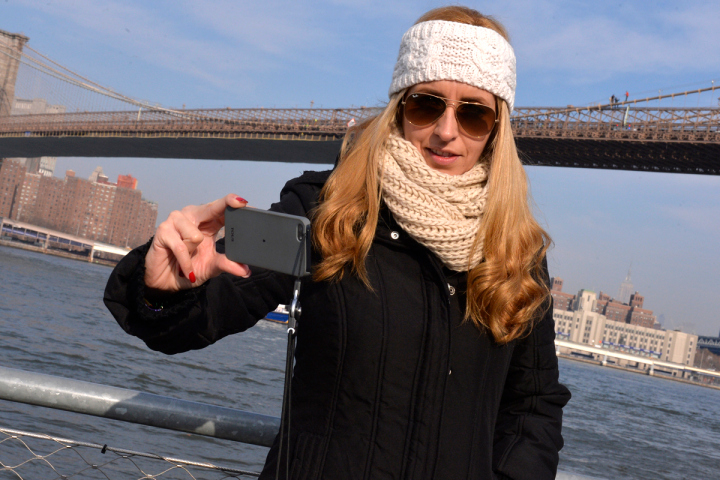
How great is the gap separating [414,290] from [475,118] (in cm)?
30

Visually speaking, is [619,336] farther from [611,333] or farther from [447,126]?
[447,126]

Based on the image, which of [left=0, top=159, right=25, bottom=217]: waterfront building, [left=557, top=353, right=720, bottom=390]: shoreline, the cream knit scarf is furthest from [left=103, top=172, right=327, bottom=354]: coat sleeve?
[left=0, top=159, right=25, bottom=217]: waterfront building

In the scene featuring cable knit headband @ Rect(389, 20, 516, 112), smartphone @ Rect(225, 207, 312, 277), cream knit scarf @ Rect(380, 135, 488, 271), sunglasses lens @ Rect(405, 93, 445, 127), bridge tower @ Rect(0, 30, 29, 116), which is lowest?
smartphone @ Rect(225, 207, 312, 277)

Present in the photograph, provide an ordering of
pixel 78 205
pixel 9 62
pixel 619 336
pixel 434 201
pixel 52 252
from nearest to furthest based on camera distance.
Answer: pixel 434 201, pixel 9 62, pixel 52 252, pixel 78 205, pixel 619 336

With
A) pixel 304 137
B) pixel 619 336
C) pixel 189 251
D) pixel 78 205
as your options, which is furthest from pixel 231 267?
pixel 619 336

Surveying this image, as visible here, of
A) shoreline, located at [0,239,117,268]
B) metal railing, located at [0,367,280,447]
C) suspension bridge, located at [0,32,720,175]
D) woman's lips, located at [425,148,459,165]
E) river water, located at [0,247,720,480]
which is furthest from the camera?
shoreline, located at [0,239,117,268]

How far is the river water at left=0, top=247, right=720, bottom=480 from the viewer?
245 inches

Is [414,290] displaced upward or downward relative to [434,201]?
downward

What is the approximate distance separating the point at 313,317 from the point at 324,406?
116mm

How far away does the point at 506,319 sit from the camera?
948 millimetres

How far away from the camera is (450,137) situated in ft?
3.36

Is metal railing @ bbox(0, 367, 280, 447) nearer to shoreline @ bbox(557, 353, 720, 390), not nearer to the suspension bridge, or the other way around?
the suspension bridge

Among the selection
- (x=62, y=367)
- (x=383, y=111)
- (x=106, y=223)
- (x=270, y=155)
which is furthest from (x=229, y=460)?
(x=106, y=223)

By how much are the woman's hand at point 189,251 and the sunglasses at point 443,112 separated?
38 cm
